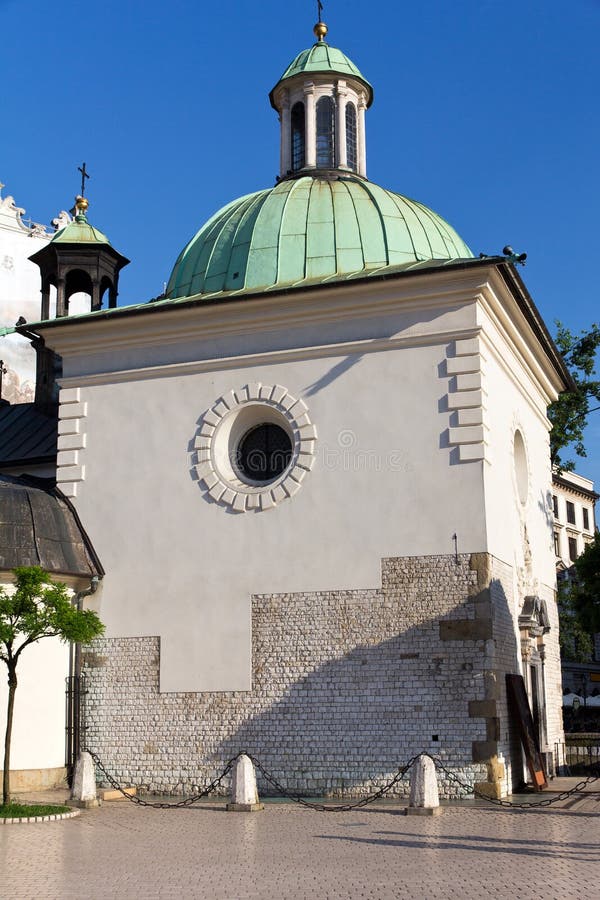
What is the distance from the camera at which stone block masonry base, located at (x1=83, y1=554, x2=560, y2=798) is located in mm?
14562

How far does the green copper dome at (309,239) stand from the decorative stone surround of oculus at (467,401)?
2279 millimetres

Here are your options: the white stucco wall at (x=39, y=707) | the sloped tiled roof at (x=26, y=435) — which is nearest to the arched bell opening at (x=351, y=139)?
the sloped tiled roof at (x=26, y=435)

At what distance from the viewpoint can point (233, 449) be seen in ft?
56.0

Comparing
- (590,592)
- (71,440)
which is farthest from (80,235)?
(590,592)

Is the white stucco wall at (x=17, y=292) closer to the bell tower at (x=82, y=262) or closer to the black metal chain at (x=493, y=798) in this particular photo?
the bell tower at (x=82, y=262)

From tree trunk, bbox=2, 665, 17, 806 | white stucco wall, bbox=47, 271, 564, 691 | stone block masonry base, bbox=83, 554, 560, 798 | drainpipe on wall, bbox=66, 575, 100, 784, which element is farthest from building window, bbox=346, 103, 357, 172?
tree trunk, bbox=2, 665, 17, 806

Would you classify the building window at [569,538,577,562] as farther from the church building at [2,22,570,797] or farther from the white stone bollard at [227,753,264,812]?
the white stone bollard at [227,753,264,812]

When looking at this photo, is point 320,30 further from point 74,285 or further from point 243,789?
point 243,789

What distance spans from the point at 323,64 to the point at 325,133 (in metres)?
1.44

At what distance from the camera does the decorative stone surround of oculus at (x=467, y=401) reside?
50.3 feet

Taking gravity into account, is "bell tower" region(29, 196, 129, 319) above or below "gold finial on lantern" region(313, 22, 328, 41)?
below

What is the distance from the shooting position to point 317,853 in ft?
34.2

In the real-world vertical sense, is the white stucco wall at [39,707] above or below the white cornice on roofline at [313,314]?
below

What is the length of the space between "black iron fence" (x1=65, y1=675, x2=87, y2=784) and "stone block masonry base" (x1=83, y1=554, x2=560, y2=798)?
189 millimetres
